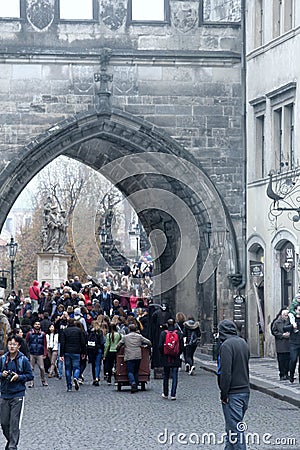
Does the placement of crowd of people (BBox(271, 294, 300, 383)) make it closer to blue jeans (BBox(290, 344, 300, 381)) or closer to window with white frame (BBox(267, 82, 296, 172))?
blue jeans (BBox(290, 344, 300, 381))

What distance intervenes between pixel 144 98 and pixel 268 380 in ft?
32.8

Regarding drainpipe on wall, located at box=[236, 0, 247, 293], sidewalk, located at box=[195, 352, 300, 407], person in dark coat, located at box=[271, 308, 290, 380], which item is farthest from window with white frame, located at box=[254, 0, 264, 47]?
person in dark coat, located at box=[271, 308, 290, 380]

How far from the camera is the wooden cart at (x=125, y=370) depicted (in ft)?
67.3

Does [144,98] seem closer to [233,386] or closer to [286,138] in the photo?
[286,138]

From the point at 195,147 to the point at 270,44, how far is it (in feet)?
10.2

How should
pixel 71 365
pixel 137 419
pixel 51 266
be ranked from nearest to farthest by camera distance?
pixel 137 419 → pixel 71 365 → pixel 51 266

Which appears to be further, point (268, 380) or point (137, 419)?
point (268, 380)

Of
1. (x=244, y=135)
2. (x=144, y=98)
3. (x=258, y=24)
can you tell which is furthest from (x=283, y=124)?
(x=144, y=98)

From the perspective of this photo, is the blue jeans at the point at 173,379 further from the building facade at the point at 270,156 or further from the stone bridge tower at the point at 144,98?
the stone bridge tower at the point at 144,98

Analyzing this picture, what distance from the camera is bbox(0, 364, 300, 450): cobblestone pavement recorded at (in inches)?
520

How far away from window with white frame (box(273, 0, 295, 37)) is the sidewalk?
7.45m

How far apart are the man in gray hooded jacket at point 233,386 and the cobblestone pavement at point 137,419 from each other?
154cm

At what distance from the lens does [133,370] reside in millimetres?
20234

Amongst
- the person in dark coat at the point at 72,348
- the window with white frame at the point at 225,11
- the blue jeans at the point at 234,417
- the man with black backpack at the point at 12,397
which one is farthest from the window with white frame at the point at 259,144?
the blue jeans at the point at 234,417
